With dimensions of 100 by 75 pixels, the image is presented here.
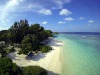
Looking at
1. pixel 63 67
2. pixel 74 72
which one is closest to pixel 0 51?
pixel 63 67

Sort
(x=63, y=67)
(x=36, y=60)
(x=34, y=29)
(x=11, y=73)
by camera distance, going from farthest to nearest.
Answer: (x=34, y=29) < (x=36, y=60) < (x=63, y=67) < (x=11, y=73)

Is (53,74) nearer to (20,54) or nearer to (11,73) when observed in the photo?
(11,73)

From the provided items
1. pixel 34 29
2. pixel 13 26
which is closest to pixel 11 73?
pixel 13 26

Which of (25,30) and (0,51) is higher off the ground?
(25,30)

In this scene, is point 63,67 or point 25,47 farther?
point 25,47

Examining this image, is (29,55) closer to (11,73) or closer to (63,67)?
(63,67)

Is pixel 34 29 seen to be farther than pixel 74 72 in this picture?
Yes

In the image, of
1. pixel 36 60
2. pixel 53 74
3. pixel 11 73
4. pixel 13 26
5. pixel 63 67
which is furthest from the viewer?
pixel 13 26

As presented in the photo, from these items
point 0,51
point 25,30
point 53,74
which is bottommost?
point 53,74

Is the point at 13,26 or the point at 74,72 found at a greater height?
the point at 13,26
